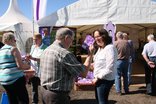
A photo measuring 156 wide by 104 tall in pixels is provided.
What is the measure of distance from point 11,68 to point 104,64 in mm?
1465

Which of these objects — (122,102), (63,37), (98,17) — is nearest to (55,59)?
(63,37)

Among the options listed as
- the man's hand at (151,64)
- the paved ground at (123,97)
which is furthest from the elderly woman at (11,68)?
the man's hand at (151,64)

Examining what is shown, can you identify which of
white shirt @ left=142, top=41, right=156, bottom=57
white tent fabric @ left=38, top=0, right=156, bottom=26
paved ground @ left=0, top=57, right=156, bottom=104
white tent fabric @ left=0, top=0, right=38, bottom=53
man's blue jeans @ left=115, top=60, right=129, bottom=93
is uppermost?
white tent fabric @ left=38, top=0, right=156, bottom=26

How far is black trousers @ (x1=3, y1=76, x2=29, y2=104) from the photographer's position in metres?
5.04

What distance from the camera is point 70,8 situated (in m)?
10.2

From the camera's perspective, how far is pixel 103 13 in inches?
398

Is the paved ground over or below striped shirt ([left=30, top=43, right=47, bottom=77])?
below

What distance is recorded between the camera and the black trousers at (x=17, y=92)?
5.04m

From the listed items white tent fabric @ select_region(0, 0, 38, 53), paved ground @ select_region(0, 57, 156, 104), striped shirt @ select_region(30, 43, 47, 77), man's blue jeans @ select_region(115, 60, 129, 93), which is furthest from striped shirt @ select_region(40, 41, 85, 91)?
white tent fabric @ select_region(0, 0, 38, 53)

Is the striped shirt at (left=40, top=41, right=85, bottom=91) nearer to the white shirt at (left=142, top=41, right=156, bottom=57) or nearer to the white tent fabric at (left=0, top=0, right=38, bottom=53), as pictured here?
the white shirt at (left=142, top=41, right=156, bottom=57)

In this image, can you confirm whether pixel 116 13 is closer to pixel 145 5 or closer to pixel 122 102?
pixel 145 5

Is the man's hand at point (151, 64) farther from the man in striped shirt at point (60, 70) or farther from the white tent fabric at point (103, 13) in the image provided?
the man in striped shirt at point (60, 70)

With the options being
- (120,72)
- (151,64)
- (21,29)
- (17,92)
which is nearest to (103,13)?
(120,72)

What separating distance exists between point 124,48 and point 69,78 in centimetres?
507
